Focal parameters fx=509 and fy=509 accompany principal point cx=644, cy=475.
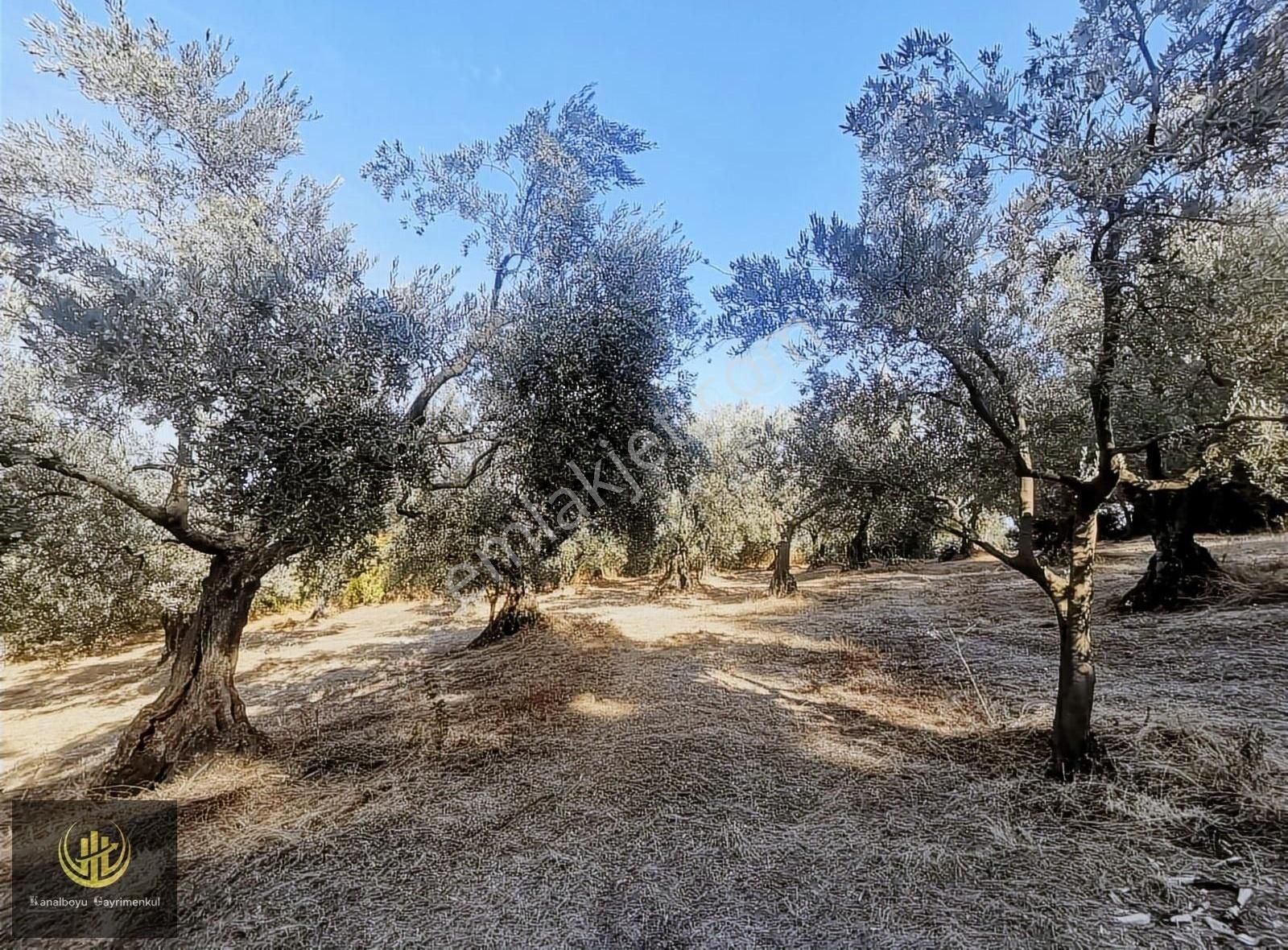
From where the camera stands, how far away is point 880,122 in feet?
15.3

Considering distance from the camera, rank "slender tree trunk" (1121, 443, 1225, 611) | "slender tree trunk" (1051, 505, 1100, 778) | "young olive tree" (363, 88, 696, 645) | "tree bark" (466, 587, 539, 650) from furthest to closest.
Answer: "tree bark" (466, 587, 539, 650) → "slender tree trunk" (1121, 443, 1225, 611) → "young olive tree" (363, 88, 696, 645) → "slender tree trunk" (1051, 505, 1100, 778)

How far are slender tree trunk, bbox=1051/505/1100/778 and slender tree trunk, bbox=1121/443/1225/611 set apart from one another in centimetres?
645

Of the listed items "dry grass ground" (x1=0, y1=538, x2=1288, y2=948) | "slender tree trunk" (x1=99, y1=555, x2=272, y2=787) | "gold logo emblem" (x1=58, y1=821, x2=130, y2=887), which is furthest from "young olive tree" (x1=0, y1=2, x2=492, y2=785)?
"dry grass ground" (x1=0, y1=538, x2=1288, y2=948)

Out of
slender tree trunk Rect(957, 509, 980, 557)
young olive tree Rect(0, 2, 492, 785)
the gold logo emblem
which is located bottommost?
the gold logo emblem

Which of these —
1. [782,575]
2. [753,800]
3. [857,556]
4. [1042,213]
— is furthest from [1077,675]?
[857,556]

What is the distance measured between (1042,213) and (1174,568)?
8263 mm

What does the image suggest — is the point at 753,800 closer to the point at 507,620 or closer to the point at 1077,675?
the point at 1077,675

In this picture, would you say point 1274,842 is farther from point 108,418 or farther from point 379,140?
point 379,140

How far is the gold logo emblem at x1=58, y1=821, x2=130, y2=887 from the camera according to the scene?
367 cm

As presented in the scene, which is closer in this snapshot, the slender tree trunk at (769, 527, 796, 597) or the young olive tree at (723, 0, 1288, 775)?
the young olive tree at (723, 0, 1288, 775)

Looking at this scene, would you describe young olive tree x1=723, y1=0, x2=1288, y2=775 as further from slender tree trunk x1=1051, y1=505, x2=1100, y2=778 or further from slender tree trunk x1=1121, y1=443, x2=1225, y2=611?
slender tree trunk x1=1121, y1=443, x2=1225, y2=611

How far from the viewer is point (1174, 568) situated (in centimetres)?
876

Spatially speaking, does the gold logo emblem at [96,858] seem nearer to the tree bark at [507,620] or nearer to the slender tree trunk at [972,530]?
the tree bark at [507,620]

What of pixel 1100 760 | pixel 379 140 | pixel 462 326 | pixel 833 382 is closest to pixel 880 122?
pixel 833 382
